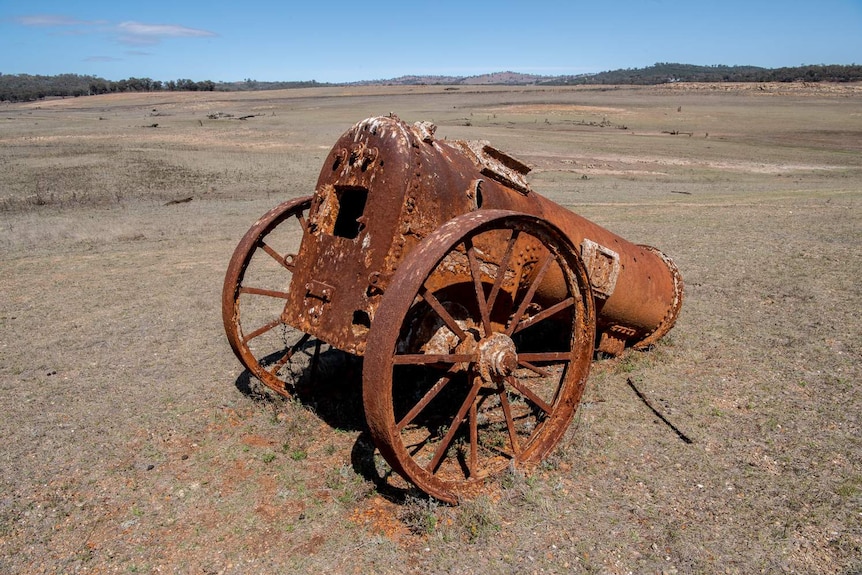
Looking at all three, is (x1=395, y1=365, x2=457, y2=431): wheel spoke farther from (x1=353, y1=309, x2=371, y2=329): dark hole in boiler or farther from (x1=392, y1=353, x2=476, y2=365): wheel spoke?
(x1=353, y1=309, x2=371, y2=329): dark hole in boiler

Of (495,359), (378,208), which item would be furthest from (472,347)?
(378,208)

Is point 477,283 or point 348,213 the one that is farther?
point 348,213

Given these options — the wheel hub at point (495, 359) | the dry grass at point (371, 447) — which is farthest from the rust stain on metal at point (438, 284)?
the dry grass at point (371, 447)

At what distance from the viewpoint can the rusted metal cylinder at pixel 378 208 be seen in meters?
3.64

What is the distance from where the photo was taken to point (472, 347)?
3.63 m

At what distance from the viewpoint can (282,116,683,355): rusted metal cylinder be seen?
3.64 m

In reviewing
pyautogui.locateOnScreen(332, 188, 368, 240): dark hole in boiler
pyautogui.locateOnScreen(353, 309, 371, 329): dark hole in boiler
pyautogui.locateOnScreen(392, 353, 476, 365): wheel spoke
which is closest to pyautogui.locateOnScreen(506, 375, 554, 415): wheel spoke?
pyautogui.locateOnScreen(392, 353, 476, 365): wheel spoke

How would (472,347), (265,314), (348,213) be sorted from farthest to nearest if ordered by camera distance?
(265,314)
(348,213)
(472,347)

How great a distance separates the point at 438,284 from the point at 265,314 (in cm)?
408

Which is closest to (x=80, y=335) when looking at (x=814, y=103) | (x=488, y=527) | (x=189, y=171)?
(x=488, y=527)

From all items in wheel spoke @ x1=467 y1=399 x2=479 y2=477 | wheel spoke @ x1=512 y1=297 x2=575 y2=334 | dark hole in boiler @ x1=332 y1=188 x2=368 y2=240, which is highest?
dark hole in boiler @ x1=332 y1=188 x2=368 y2=240

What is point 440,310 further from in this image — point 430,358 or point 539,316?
point 539,316

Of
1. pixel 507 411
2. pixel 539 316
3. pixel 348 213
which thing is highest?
pixel 348 213

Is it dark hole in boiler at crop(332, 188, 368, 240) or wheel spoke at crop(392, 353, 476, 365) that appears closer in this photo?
wheel spoke at crop(392, 353, 476, 365)
